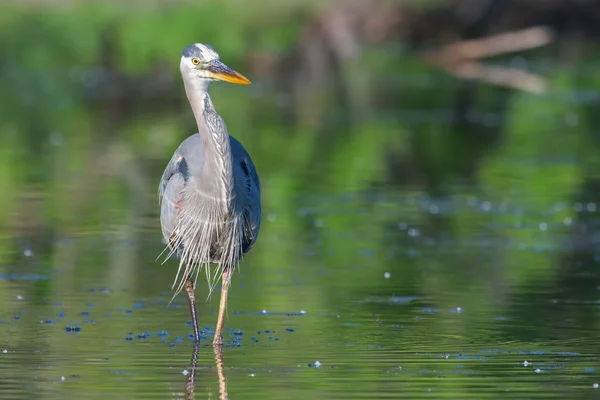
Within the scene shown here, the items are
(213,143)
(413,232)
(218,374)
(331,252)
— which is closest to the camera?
(218,374)

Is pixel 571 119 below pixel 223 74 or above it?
above

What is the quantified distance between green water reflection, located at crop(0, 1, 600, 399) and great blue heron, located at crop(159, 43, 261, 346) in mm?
528

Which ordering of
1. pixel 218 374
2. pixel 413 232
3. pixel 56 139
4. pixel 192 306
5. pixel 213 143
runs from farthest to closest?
pixel 56 139
pixel 413 232
pixel 192 306
pixel 213 143
pixel 218 374

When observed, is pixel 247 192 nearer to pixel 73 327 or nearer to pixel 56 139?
pixel 73 327

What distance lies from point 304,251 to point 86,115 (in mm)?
14193

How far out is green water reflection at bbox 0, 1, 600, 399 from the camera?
831 cm

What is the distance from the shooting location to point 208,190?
934 cm

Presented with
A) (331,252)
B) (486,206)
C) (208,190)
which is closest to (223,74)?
(208,190)

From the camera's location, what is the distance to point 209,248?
9.55 m

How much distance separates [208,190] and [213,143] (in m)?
0.37

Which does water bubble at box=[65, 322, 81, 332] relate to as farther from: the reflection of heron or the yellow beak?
the yellow beak

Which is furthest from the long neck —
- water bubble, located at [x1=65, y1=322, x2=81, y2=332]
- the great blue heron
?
water bubble, located at [x1=65, y1=322, x2=81, y2=332]

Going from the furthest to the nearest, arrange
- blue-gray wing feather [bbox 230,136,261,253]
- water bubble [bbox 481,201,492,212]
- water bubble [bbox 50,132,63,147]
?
water bubble [bbox 50,132,63,147]
water bubble [bbox 481,201,492,212]
blue-gray wing feather [bbox 230,136,261,253]

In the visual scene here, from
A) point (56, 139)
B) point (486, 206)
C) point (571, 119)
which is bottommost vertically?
point (486, 206)
